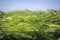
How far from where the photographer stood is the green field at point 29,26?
2.43m

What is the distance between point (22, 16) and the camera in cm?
294

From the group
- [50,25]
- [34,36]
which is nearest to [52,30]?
[50,25]

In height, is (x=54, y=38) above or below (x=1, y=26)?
below

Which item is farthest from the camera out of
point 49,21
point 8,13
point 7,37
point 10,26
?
point 8,13

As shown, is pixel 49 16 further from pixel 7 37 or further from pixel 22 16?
pixel 7 37

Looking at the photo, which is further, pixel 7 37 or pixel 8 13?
pixel 8 13

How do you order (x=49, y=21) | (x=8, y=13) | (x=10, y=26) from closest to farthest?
(x=10, y=26)
(x=49, y=21)
(x=8, y=13)

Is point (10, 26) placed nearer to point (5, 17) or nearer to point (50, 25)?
point (5, 17)

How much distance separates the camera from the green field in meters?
2.43

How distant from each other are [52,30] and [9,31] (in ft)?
2.16

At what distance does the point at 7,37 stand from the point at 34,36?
0.40 m

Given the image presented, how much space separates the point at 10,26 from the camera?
2.57 metres

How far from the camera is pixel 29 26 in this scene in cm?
261

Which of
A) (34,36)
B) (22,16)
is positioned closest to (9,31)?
(34,36)
